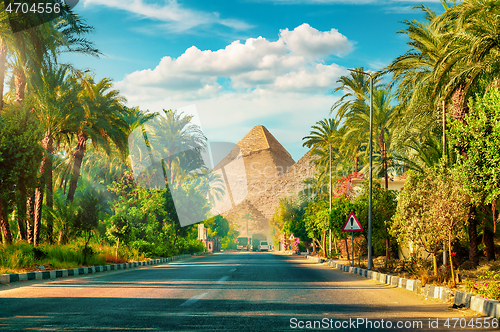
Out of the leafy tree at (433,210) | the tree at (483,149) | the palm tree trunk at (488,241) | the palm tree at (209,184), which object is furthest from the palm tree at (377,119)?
the palm tree at (209,184)

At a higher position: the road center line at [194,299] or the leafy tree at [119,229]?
the leafy tree at [119,229]

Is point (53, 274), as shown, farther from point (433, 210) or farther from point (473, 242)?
point (473, 242)

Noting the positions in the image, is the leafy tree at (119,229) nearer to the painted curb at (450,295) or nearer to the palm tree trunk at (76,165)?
the palm tree trunk at (76,165)

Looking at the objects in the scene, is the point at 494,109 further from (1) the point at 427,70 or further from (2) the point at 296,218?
(2) the point at 296,218

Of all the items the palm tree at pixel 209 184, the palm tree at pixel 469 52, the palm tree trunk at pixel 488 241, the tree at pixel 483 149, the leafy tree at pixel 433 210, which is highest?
the palm tree at pixel 469 52

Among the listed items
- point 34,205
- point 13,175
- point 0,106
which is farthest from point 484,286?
point 34,205

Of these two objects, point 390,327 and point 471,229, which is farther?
point 471,229

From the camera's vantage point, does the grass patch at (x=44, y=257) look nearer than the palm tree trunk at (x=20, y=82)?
Yes

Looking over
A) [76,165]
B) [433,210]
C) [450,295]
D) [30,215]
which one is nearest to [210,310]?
[450,295]

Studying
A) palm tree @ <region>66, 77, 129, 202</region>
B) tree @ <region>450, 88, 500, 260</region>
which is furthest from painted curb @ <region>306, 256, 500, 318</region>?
palm tree @ <region>66, 77, 129, 202</region>

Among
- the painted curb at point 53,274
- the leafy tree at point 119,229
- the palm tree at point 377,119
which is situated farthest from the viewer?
the palm tree at point 377,119

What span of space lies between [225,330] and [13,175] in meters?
12.0

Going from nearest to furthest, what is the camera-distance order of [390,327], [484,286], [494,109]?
1. [390,327]
2. [484,286]
3. [494,109]

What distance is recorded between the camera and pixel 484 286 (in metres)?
9.85
